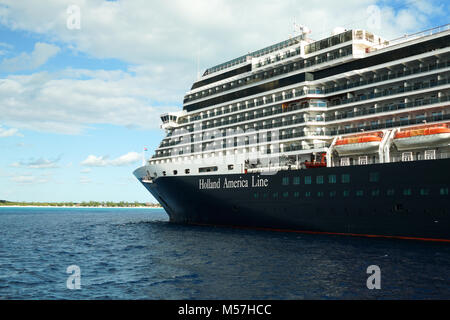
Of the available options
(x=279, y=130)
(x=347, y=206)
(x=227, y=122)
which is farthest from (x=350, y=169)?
(x=227, y=122)

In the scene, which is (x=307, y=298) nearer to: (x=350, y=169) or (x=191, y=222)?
(x=350, y=169)

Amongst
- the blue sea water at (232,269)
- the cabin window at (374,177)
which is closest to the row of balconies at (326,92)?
the cabin window at (374,177)

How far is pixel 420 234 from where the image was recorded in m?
25.7

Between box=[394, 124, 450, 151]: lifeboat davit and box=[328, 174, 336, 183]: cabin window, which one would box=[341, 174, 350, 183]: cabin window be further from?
box=[394, 124, 450, 151]: lifeboat davit

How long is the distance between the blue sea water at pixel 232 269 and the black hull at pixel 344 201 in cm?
135

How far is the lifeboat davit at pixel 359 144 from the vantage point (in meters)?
28.9

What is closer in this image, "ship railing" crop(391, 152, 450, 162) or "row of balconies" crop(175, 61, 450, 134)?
"ship railing" crop(391, 152, 450, 162)

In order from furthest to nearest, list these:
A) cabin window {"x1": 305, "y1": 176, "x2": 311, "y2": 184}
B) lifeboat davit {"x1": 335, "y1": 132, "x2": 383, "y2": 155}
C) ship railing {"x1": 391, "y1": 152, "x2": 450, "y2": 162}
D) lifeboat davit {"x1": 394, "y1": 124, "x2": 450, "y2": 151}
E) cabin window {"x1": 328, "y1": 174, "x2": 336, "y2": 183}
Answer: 1. cabin window {"x1": 305, "y1": 176, "x2": 311, "y2": 184}
2. cabin window {"x1": 328, "y1": 174, "x2": 336, "y2": 183}
3. lifeboat davit {"x1": 335, "y1": 132, "x2": 383, "y2": 155}
4. ship railing {"x1": 391, "y1": 152, "x2": 450, "y2": 162}
5. lifeboat davit {"x1": 394, "y1": 124, "x2": 450, "y2": 151}

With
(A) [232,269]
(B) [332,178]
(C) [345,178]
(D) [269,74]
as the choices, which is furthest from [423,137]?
(D) [269,74]

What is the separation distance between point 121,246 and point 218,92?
23.9 m

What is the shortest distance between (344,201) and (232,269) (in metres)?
14.1

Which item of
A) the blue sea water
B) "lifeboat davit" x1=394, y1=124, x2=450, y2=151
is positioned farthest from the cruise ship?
the blue sea water

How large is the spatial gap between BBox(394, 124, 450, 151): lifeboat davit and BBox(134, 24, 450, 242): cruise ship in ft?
0.23

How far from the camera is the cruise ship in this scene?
26.7 metres
